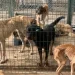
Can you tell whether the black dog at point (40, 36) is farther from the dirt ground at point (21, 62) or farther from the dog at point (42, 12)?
the dog at point (42, 12)

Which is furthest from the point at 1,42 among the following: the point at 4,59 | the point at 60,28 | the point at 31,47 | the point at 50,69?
the point at 60,28

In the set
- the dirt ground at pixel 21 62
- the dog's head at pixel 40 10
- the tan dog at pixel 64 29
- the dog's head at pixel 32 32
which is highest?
the dog's head at pixel 40 10

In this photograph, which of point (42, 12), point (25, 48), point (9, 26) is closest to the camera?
point (9, 26)

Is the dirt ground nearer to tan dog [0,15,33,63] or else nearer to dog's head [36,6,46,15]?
tan dog [0,15,33,63]

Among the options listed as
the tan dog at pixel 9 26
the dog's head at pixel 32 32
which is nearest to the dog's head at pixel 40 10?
the tan dog at pixel 9 26

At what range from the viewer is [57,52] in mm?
5344

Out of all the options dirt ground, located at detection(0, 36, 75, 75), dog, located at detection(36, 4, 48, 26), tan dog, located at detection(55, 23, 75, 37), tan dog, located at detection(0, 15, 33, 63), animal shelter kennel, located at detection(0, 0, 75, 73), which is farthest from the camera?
dog, located at detection(36, 4, 48, 26)

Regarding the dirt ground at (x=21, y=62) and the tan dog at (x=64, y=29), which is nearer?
the dirt ground at (x=21, y=62)

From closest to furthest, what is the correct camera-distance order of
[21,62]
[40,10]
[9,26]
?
[21,62] < [9,26] < [40,10]

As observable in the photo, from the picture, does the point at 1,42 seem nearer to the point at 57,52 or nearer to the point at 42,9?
the point at 57,52

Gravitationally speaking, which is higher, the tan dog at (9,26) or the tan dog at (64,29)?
the tan dog at (9,26)

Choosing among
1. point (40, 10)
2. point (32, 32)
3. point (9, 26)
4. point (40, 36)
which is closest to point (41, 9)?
point (40, 10)

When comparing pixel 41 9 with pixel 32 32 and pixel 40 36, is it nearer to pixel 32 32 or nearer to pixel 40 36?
pixel 40 36

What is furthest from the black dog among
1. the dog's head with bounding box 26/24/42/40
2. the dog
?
the dog
